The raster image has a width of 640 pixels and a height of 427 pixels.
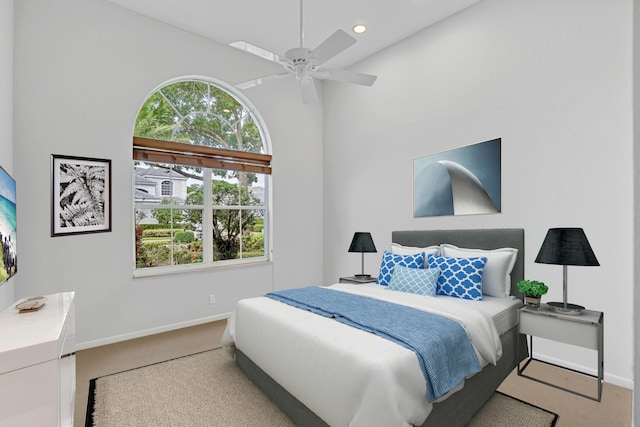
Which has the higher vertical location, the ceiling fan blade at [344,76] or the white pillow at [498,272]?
the ceiling fan blade at [344,76]

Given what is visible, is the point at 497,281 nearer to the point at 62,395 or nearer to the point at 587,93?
the point at 587,93

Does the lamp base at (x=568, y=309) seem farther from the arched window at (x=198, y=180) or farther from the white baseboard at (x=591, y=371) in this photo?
the arched window at (x=198, y=180)

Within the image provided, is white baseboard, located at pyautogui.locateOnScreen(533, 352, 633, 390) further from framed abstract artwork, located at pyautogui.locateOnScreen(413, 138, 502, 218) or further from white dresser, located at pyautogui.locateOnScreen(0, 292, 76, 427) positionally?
white dresser, located at pyautogui.locateOnScreen(0, 292, 76, 427)

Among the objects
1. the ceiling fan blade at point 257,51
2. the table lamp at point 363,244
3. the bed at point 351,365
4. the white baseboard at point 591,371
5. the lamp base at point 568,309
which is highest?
the ceiling fan blade at point 257,51

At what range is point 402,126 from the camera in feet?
13.3

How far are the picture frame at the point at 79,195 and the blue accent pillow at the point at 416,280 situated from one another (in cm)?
290

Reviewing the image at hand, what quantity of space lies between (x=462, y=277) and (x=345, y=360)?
1623mm

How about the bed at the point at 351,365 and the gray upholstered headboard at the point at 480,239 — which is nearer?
the bed at the point at 351,365

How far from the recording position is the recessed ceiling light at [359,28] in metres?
3.75

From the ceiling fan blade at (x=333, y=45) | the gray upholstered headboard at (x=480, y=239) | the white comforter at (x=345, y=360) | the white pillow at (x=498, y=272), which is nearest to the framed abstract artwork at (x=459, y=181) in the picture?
the gray upholstered headboard at (x=480, y=239)

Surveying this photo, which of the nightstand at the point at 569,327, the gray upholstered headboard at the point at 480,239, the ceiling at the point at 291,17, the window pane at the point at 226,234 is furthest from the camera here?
the window pane at the point at 226,234

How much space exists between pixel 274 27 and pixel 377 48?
53.4 inches

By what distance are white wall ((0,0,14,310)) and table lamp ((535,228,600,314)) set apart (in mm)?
3932

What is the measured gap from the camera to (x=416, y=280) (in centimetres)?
289
